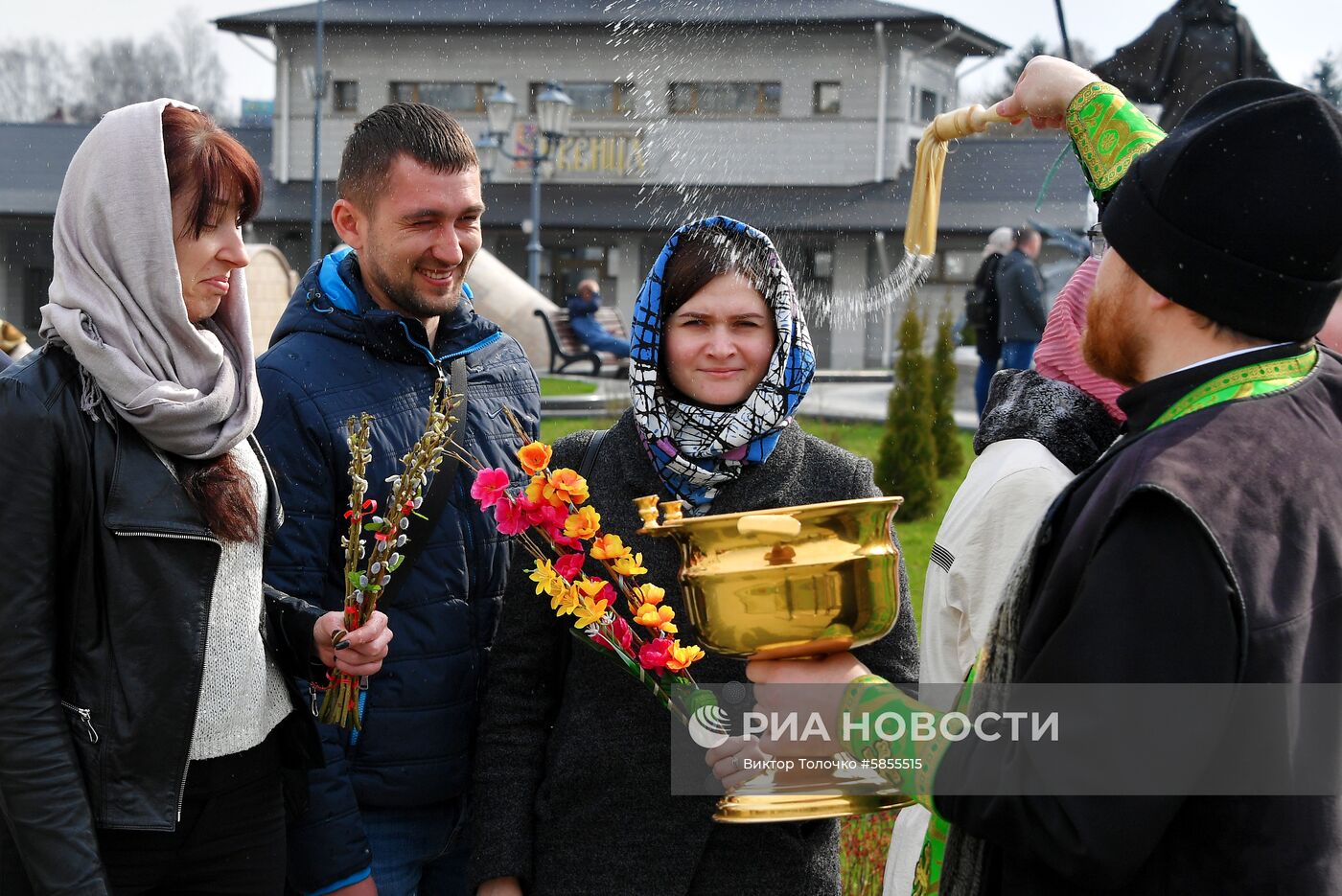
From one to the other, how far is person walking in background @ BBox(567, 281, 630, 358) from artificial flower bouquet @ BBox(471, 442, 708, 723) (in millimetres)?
20957

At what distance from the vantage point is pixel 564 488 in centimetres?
229

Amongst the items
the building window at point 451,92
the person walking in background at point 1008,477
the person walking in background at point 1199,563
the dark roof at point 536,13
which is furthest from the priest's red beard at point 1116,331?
the building window at point 451,92

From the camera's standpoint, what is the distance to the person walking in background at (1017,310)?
13.3m

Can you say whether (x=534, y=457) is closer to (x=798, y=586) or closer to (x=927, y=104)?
(x=798, y=586)

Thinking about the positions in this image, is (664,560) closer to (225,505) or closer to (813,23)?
(225,505)

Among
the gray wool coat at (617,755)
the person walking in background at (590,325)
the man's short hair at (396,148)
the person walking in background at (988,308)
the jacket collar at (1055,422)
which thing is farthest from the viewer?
the person walking in background at (590,325)

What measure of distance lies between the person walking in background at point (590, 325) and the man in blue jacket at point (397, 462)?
66.1ft

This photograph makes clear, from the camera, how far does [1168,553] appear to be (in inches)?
63.9

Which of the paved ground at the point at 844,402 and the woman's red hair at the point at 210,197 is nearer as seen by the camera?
the woman's red hair at the point at 210,197

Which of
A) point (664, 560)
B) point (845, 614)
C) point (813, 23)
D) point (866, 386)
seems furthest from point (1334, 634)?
point (813, 23)

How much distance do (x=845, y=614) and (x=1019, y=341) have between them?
11820 millimetres

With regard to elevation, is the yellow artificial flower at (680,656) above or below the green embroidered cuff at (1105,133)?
below

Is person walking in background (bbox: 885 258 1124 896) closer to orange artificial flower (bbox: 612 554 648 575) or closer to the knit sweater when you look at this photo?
orange artificial flower (bbox: 612 554 648 575)

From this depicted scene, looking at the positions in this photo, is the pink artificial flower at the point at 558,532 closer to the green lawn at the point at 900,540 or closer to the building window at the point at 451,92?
the green lawn at the point at 900,540
